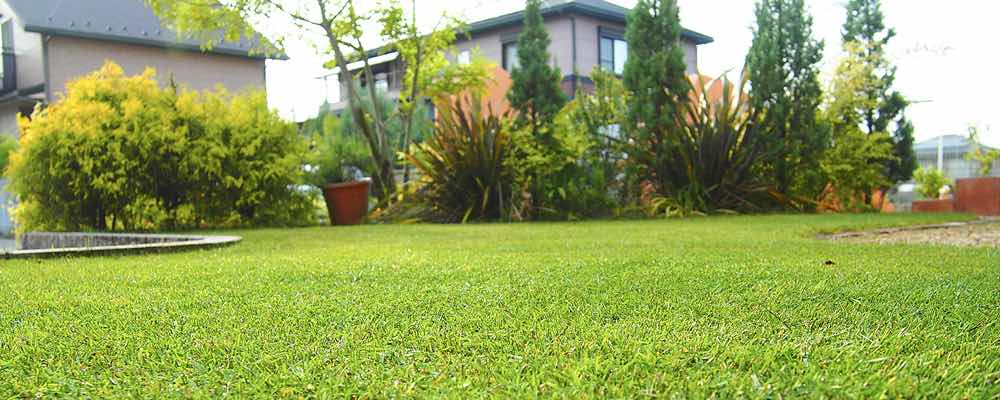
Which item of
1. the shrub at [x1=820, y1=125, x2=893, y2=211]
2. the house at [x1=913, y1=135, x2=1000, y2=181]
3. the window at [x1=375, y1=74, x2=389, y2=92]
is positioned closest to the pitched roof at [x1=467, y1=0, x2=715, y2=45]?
the window at [x1=375, y1=74, x2=389, y2=92]

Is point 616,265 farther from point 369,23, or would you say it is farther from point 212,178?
point 369,23

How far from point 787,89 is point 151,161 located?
23.4 feet

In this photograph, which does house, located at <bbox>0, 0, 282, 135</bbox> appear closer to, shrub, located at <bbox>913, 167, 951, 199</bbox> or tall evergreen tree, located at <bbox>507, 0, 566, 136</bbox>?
tall evergreen tree, located at <bbox>507, 0, 566, 136</bbox>

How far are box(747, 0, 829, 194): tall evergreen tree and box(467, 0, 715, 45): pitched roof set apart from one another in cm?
877

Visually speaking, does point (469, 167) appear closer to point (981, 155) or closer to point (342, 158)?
point (342, 158)

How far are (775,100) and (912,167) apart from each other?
140 inches

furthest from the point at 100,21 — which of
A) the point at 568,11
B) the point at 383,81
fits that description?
the point at 568,11

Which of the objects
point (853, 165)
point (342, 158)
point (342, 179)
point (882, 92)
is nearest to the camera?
point (853, 165)

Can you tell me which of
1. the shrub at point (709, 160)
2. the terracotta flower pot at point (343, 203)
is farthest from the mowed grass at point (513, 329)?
the shrub at point (709, 160)

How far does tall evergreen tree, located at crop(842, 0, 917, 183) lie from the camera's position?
10719mm

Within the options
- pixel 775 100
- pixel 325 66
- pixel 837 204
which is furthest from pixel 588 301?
pixel 325 66

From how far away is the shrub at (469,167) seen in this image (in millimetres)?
8750

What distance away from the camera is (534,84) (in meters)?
9.81

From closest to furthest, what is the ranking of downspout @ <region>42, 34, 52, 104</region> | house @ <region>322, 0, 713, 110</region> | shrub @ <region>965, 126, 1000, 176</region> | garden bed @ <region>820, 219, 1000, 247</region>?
garden bed @ <region>820, 219, 1000, 247</region> → shrub @ <region>965, 126, 1000, 176</region> → downspout @ <region>42, 34, 52, 104</region> → house @ <region>322, 0, 713, 110</region>
